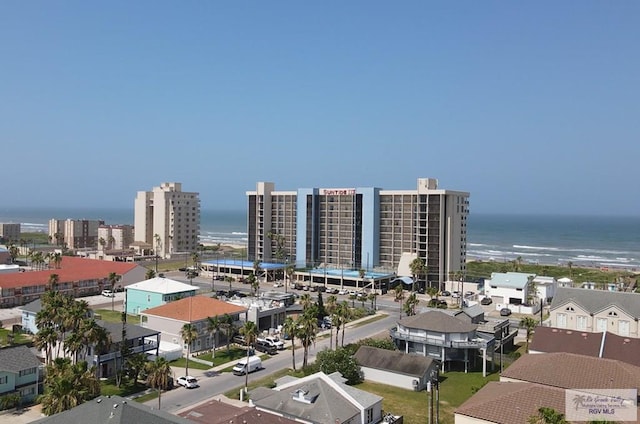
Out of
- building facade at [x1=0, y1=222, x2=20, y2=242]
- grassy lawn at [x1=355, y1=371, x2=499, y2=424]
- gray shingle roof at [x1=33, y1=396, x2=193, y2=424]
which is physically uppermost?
building facade at [x1=0, y1=222, x2=20, y2=242]

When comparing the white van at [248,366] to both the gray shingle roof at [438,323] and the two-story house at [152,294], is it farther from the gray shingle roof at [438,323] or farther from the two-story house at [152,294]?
the two-story house at [152,294]

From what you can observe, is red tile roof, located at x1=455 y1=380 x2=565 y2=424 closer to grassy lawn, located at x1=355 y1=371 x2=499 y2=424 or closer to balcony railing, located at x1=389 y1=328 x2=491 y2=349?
grassy lawn, located at x1=355 y1=371 x2=499 y2=424

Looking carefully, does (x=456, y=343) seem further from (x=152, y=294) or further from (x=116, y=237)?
(x=116, y=237)

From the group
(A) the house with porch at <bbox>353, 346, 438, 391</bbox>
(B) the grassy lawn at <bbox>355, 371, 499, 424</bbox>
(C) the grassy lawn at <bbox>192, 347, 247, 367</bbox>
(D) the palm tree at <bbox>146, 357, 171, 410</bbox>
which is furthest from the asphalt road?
(B) the grassy lawn at <bbox>355, 371, 499, 424</bbox>

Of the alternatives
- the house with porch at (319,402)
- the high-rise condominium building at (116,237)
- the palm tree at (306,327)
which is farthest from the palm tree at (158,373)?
the high-rise condominium building at (116,237)

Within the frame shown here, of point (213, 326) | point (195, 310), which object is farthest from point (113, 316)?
point (213, 326)

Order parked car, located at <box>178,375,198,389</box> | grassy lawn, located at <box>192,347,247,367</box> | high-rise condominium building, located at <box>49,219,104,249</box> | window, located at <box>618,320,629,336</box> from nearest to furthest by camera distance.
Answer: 1. parked car, located at <box>178,375,198,389</box>
2. grassy lawn, located at <box>192,347,247,367</box>
3. window, located at <box>618,320,629,336</box>
4. high-rise condominium building, located at <box>49,219,104,249</box>

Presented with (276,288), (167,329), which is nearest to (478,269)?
(276,288)
